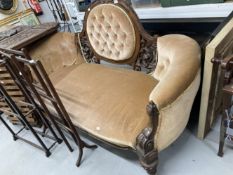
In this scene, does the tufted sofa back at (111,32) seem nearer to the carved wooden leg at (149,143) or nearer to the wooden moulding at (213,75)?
the wooden moulding at (213,75)

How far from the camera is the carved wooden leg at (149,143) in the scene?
3.00 ft

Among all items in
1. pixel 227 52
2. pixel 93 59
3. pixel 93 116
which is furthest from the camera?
pixel 93 59

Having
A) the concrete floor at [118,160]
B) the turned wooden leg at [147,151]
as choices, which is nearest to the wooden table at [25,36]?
the concrete floor at [118,160]

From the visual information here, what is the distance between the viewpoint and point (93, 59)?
1869mm

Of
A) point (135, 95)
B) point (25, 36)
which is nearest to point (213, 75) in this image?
point (135, 95)

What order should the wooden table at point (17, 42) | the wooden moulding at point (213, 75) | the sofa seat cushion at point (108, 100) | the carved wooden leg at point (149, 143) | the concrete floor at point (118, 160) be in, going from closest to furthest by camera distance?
the carved wooden leg at point (149, 143) < the wooden moulding at point (213, 75) < the sofa seat cushion at point (108, 100) < the concrete floor at point (118, 160) < the wooden table at point (17, 42)

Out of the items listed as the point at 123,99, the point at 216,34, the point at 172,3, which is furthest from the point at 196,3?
the point at 123,99

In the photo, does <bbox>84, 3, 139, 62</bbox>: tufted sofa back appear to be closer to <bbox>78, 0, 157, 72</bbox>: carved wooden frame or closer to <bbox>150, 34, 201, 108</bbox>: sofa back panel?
<bbox>78, 0, 157, 72</bbox>: carved wooden frame

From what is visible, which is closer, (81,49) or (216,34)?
(216,34)

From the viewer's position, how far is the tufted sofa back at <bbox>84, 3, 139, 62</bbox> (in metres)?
1.45

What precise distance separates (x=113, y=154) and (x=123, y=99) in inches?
17.3

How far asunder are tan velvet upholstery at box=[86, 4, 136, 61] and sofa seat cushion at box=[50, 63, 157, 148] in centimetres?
15

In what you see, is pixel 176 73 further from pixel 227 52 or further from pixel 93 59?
pixel 93 59

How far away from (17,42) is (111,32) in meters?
0.78
